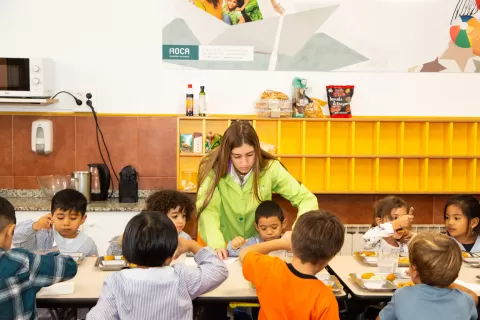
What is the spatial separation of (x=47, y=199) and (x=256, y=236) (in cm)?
215

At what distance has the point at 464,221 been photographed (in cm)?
374

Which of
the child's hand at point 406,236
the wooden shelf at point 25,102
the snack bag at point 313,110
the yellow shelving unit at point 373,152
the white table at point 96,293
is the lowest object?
the white table at point 96,293

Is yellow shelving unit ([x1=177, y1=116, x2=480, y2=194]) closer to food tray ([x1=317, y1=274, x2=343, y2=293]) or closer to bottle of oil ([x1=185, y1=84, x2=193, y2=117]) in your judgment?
bottle of oil ([x1=185, y1=84, x2=193, y2=117])

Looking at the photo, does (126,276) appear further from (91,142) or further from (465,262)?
(91,142)

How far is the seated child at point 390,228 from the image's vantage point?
334 centimetres

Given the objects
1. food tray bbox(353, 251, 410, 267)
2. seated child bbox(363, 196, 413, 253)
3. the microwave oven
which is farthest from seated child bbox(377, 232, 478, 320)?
the microwave oven

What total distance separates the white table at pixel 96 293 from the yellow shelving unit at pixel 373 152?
89.6 inches

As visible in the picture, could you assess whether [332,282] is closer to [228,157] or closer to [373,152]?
[228,157]

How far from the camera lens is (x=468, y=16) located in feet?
17.4

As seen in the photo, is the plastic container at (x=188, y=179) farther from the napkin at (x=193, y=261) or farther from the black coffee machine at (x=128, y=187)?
the napkin at (x=193, y=261)

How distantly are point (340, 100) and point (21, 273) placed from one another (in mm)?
3449

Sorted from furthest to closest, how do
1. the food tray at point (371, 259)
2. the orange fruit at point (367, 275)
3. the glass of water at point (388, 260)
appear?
the food tray at point (371, 259) < the glass of water at point (388, 260) < the orange fruit at point (367, 275)

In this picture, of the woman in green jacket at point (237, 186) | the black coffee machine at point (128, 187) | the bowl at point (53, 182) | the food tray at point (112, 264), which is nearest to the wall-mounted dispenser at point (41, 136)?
the bowl at point (53, 182)

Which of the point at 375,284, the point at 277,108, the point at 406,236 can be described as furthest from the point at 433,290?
the point at 277,108
